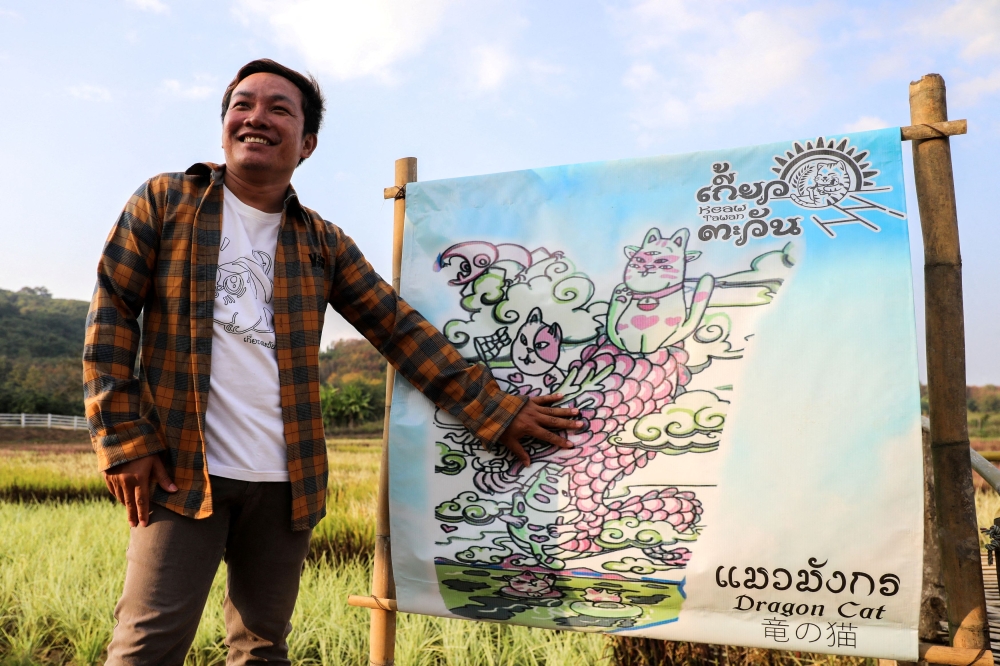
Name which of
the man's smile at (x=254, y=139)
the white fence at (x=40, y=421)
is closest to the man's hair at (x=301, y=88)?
the man's smile at (x=254, y=139)

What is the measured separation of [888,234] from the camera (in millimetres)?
1452

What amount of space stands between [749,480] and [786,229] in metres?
0.56

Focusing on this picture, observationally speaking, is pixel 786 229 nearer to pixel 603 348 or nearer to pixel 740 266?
pixel 740 266

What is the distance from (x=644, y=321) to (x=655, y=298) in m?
0.06

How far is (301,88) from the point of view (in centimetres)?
161

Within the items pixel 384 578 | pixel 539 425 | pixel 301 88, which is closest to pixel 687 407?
pixel 539 425

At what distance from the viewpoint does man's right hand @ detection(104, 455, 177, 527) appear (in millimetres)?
1268

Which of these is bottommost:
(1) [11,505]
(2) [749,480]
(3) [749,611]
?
(1) [11,505]

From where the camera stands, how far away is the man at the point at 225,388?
128 centimetres

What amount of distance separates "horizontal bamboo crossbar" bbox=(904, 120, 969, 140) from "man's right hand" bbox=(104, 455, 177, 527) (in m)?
1.69

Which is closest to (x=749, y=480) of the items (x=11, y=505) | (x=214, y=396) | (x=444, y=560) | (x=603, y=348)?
(x=603, y=348)

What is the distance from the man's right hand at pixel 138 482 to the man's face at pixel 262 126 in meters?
0.65

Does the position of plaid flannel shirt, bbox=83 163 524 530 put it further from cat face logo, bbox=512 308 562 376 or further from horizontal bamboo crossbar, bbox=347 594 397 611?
horizontal bamboo crossbar, bbox=347 594 397 611

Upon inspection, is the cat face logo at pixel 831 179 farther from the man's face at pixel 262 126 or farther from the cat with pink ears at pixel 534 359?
the man's face at pixel 262 126
